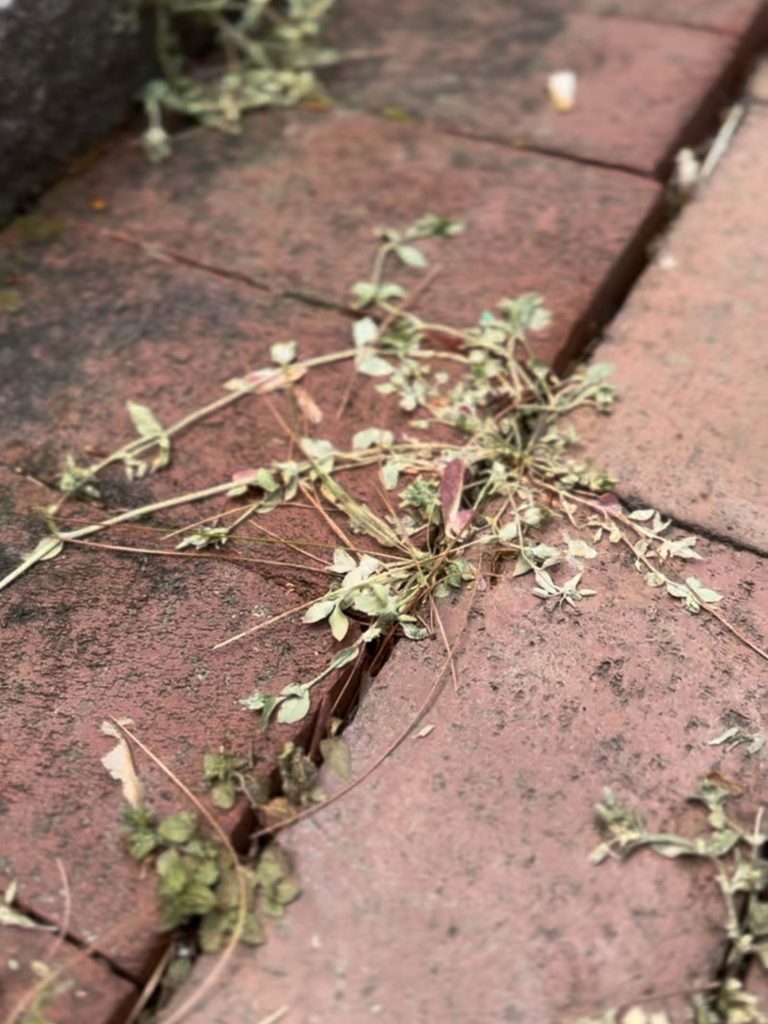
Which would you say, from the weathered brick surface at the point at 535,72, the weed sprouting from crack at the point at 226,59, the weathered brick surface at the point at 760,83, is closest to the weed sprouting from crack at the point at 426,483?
the weathered brick surface at the point at 535,72

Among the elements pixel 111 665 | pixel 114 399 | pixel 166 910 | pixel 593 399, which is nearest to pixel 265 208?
pixel 114 399

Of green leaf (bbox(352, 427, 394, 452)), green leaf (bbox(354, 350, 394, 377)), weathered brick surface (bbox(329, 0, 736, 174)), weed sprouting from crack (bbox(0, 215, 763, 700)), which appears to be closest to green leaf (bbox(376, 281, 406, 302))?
weed sprouting from crack (bbox(0, 215, 763, 700))

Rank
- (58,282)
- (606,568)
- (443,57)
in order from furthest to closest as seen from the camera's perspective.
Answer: (443,57), (58,282), (606,568)

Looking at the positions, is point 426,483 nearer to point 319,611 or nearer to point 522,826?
point 319,611

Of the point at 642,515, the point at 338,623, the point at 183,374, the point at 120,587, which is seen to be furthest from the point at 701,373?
the point at 120,587

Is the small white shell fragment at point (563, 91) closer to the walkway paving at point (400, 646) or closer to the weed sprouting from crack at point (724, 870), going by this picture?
the walkway paving at point (400, 646)

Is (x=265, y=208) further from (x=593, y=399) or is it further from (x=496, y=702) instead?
(x=496, y=702)

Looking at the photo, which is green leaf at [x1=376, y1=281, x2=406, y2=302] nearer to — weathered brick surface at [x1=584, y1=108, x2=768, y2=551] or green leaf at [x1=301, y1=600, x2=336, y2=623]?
weathered brick surface at [x1=584, y1=108, x2=768, y2=551]

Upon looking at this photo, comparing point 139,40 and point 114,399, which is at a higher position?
point 139,40
